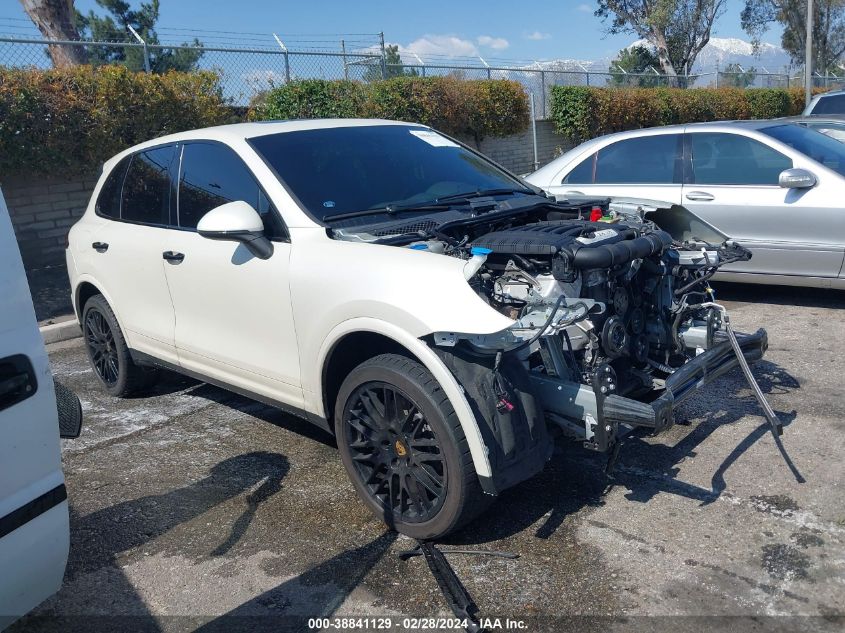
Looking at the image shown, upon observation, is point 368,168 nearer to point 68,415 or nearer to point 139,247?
point 139,247

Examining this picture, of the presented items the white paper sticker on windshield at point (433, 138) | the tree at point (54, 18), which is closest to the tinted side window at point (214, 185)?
the white paper sticker on windshield at point (433, 138)

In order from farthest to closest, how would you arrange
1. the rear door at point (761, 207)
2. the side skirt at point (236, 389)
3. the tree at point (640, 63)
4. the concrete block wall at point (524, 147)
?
1. the tree at point (640, 63)
2. the concrete block wall at point (524, 147)
3. the rear door at point (761, 207)
4. the side skirt at point (236, 389)

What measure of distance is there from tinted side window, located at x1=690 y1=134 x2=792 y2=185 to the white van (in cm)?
627

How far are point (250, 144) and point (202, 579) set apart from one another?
224cm

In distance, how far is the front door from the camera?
4.06m

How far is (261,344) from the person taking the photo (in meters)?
4.20

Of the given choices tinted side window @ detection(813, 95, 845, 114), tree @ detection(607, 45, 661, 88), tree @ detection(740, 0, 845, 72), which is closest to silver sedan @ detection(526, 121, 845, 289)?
tinted side window @ detection(813, 95, 845, 114)

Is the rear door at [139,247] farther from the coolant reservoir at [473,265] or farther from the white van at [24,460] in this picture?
the white van at [24,460]

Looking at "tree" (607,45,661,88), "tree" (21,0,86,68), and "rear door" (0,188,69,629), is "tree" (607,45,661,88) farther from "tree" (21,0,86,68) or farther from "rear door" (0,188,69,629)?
"rear door" (0,188,69,629)

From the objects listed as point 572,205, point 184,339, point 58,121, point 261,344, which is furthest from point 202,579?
point 58,121

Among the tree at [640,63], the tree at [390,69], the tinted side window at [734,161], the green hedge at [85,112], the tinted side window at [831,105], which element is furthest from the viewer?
the tree at [640,63]

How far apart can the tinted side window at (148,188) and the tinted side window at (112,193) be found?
0.07 meters

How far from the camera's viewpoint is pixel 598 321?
145 inches

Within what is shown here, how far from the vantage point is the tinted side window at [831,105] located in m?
13.0
